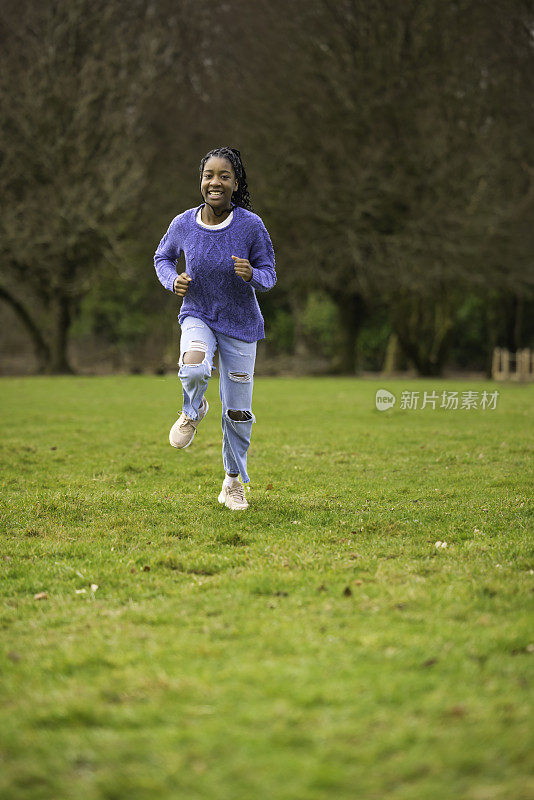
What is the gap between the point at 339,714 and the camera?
2902mm

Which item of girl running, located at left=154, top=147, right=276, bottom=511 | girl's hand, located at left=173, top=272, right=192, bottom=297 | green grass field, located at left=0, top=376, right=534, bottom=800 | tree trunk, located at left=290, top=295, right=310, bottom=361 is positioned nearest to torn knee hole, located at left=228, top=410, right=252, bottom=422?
girl running, located at left=154, top=147, right=276, bottom=511

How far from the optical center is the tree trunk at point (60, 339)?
110 feet

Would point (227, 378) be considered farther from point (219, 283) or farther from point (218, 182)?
point (218, 182)

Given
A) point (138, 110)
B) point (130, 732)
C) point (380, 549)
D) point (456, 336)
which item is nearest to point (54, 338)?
point (138, 110)

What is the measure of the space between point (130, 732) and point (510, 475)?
6.45 metres

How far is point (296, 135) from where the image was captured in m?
29.8

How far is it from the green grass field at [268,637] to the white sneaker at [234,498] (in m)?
0.16

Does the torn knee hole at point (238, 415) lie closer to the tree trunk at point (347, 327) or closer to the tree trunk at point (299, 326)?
the tree trunk at point (347, 327)

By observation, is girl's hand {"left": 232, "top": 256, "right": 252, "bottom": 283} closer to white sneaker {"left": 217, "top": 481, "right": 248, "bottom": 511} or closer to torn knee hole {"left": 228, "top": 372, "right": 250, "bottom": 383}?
torn knee hole {"left": 228, "top": 372, "right": 250, "bottom": 383}

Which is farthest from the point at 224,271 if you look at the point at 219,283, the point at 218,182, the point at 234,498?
the point at 234,498

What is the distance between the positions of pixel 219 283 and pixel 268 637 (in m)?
3.21

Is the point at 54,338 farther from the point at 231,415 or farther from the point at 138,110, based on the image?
the point at 231,415

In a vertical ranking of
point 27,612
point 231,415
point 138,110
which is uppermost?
point 138,110

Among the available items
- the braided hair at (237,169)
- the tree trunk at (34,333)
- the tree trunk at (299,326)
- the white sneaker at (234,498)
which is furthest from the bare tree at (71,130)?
the white sneaker at (234,498)
